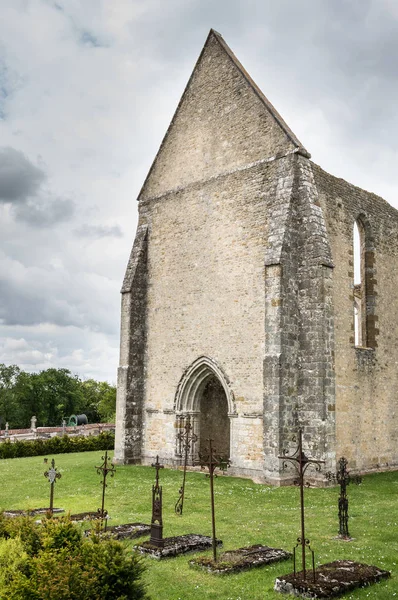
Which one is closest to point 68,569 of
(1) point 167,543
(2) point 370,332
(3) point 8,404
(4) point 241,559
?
(4) point 241,559

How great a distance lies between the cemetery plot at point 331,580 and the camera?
23.4 feet

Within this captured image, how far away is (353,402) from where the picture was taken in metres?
19.1

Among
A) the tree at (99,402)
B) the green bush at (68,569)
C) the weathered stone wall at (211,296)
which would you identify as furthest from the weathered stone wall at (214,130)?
the tree at (99,402)

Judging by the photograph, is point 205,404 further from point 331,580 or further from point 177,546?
point 331,580

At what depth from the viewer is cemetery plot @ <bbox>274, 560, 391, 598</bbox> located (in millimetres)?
7129

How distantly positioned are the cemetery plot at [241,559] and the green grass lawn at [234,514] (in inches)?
4.7

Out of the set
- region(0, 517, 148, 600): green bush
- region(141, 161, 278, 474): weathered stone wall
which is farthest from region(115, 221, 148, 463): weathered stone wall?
region(0, 517, 148, 600): green bush

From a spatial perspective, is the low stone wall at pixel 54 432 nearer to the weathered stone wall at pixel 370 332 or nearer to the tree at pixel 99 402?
the tree at pixel 99 402

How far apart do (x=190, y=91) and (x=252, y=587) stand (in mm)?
19128

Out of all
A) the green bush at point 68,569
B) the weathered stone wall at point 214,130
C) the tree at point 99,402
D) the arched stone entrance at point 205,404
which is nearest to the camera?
the green bush at point 68,569

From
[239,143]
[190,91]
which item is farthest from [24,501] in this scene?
[190,91]

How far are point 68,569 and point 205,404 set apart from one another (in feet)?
55.1

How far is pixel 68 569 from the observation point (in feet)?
19.3

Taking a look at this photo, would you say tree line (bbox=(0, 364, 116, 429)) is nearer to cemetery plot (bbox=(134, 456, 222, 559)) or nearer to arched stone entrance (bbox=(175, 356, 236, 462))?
arched stone entrance (bbox=(175, 356, 236, 462))
